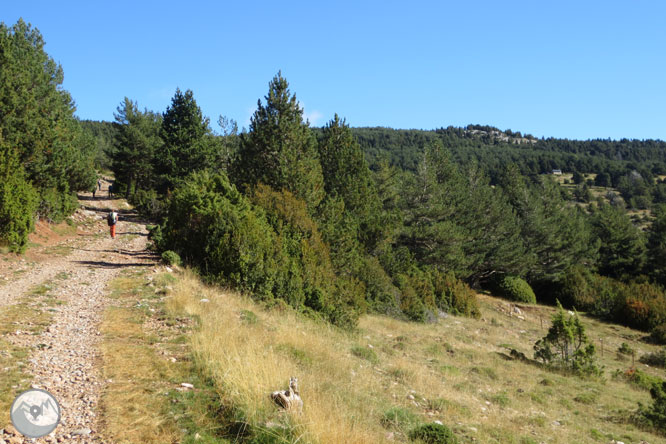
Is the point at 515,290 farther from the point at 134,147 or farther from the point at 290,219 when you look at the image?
the point at 134,147

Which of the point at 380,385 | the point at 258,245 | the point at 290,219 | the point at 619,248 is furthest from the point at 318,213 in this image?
the point at 619,248

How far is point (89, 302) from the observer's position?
9453 millimetres

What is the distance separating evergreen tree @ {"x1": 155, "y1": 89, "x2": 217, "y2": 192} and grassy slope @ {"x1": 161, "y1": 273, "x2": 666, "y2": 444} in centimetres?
2104

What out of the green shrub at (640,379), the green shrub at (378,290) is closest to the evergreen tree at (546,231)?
the green shrub at (378,290)

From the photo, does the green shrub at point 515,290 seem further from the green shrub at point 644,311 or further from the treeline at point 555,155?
the treeline at point 555,155

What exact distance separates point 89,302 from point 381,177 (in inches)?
1021

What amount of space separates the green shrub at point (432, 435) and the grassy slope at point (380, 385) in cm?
20

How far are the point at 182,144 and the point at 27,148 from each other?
503 inches

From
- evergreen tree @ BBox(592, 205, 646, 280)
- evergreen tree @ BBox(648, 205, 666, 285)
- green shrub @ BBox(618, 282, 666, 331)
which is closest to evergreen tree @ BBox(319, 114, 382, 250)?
green shrub @ BBox(618, 282, 666, 331)

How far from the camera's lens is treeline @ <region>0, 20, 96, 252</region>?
49.9ft

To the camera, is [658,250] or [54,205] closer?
[54,205]

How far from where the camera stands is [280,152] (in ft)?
67.6

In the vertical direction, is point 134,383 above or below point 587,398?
above

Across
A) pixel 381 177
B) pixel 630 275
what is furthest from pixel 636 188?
pixel 381 177
